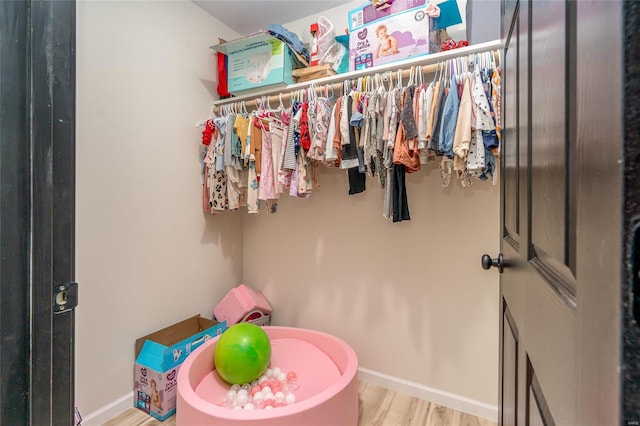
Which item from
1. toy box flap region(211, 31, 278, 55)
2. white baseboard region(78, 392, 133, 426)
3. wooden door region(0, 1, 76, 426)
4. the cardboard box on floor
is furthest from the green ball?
toy box flap region(211, 31, 278, 55)

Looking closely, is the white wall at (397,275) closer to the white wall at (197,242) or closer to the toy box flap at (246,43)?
the white wall at (197,242)

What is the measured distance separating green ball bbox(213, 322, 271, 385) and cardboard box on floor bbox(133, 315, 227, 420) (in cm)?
24

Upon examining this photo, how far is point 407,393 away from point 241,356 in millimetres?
1065

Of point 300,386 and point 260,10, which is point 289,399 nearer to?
point 300,386

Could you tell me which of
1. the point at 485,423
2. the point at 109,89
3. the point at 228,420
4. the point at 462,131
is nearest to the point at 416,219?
the point at 462,131

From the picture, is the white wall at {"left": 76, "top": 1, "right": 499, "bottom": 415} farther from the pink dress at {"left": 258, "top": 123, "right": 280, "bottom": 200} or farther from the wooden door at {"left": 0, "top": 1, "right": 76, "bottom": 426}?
the wooden door at {"left": 0, "top": 1, "right": 76, "bottom": 426}

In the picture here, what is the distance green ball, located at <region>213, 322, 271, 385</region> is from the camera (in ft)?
4.89

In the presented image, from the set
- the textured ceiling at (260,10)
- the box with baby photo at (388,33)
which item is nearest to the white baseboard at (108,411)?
the box with baby photo at (388,33)

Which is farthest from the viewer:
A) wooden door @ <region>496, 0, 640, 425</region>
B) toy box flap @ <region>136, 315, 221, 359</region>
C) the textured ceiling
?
the textured ceiling

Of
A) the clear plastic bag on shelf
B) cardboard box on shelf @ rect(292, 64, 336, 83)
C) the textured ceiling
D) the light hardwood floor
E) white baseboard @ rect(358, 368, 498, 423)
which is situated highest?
the textured ceiling

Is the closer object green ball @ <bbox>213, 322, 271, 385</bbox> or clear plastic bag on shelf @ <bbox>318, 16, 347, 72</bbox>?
green ball @ <bbox>213, 322, 271, 385</bbox>

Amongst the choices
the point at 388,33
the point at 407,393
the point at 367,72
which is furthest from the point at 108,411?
the point at 388,33

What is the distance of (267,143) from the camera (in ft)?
5.98

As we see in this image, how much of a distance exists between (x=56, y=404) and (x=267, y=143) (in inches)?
57.6
